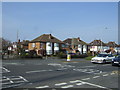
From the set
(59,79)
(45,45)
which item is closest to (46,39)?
(45,45)

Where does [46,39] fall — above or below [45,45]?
above

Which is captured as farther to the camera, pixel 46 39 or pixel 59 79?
pixel 46 39

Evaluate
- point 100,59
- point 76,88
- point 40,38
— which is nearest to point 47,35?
point 40,38

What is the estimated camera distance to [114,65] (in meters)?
19.1

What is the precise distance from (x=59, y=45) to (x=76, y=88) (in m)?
55.4

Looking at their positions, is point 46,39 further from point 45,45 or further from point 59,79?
point 59,79

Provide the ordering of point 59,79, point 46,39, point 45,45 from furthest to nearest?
point 46,39
point 45,45
point 59,79

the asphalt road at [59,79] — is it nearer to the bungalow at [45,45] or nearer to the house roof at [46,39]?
the bungalow at [45,45]

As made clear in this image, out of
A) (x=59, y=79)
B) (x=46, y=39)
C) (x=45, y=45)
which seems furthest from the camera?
(x=46, y=39)

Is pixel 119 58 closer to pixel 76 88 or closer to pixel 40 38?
A: pixel 76 88

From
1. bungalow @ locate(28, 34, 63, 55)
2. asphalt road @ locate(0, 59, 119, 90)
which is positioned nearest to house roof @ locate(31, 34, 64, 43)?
bungalow @ locate(28, 34, 63, 55)

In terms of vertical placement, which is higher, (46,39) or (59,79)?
(46,39)

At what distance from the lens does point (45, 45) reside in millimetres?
58469

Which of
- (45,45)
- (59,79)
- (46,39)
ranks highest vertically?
(46,39)
